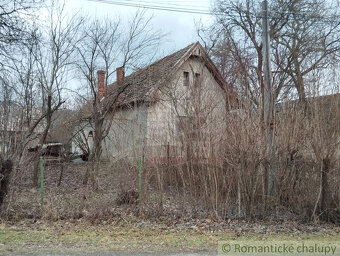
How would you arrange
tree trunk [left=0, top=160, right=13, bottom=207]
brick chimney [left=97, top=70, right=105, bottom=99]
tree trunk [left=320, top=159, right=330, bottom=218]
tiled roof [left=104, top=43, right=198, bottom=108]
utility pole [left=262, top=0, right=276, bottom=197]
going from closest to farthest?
tree trunk [left=0, top=160, right=13, bottom=207], tree trunk [left=320, top=159, right=330, bottom=218], utility pole [left=262, top=0, right=276, bottom=197], tiled roof [left=104, top=43, right=198, bottom=108], brick chimney [left=97, top=70, right=105, bottom=99]

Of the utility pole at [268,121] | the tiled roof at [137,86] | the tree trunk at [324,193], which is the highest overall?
the tiled roof at [137,86]

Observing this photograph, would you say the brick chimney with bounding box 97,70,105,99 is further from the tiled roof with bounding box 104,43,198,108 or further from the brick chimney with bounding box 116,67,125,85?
the brick chimney with bounding box 116,67,125,85

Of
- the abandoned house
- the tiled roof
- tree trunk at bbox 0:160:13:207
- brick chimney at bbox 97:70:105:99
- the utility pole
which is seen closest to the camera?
tree trunk at bbox 0:160:13:207

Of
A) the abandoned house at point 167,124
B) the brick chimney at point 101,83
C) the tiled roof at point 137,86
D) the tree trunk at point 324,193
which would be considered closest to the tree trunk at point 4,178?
the abandoned house at point 167,124

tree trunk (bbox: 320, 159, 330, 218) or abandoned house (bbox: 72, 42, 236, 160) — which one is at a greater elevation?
abandoned house (bbox: 72, 42, 236, 160)

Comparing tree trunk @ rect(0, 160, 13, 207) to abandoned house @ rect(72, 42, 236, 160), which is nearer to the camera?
tree trunk @ rect(0, 160, 13, 207)

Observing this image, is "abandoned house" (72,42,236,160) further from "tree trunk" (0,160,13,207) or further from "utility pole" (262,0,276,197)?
"tree trunk" (0,160,13,207)

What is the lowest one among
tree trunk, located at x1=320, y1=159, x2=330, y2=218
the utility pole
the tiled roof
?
tree trunk, located at x1=320, y1=159, x2=330, y2=218

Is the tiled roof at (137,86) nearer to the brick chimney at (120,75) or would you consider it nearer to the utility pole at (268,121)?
the brick chimney at (120,75)

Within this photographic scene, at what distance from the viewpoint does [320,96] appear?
28.3 feet

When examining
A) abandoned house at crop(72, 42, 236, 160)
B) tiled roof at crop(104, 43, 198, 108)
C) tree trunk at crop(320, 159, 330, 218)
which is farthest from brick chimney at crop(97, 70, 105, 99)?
tree trunk at crop(320, 159, 330, 218)

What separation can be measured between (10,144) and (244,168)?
6545 millimetres

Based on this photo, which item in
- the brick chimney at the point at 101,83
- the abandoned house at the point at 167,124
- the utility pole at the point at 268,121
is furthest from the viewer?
the brick chimney at the point at 101,83

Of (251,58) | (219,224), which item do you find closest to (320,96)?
(219,224)
